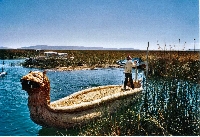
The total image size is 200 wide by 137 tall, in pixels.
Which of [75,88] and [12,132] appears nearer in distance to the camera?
[12,132]

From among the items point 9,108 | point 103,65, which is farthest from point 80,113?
point 103,65

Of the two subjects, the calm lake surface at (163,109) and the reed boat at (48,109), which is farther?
the reed boat at (48,109)

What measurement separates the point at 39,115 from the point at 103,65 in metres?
24.7

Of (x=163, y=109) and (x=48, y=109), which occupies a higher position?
(x=163, y=109)

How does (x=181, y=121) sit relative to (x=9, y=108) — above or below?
above

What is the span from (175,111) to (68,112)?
8.14 feet

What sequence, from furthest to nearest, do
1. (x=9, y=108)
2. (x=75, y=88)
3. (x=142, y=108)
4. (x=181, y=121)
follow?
(x=75, y=88) → (x=9, y=108) → (x=142, y=108) → (x=181, y=121)

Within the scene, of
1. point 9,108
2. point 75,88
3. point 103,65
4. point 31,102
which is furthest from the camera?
point 103,65

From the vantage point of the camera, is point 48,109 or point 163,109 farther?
point 48,109

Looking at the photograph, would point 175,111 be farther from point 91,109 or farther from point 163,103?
point 91,109

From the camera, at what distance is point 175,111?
20.6 feet

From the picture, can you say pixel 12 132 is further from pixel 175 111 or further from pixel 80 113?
pixel 175 111

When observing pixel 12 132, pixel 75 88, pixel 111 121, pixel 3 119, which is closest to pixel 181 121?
pixel 111 121

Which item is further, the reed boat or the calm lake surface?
the reed boat
